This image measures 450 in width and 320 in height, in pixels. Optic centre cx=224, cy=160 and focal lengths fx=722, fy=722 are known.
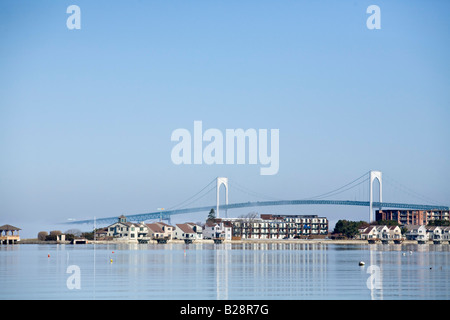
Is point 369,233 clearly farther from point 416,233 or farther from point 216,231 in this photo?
point 216,231

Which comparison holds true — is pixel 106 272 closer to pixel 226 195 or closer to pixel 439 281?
pixel 439 281

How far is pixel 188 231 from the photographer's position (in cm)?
11162

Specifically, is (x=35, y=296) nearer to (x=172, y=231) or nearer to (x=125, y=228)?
(x=125, y=228)

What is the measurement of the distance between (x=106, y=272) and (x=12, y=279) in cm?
528

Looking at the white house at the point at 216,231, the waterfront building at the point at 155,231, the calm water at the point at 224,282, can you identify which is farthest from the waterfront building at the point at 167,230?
the calm water at the point at 224,282

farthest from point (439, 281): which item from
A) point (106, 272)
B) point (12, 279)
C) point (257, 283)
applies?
point (12, 279)

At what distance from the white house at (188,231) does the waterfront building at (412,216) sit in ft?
108

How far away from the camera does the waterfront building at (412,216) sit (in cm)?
12488
